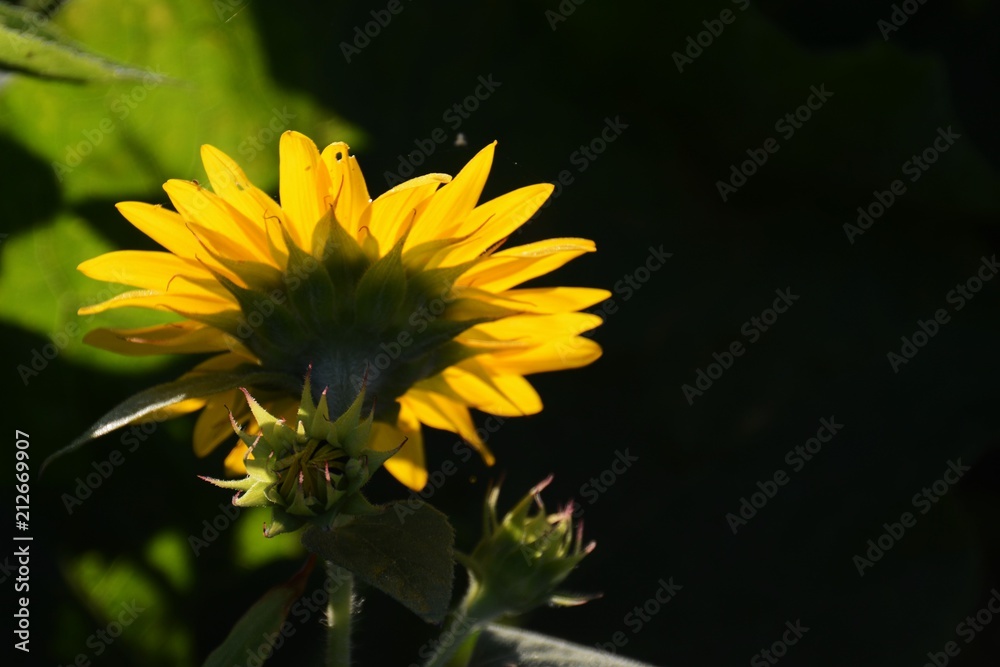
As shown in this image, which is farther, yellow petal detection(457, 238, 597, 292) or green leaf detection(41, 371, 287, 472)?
yellow petal detection(457, 238, 597, 292)

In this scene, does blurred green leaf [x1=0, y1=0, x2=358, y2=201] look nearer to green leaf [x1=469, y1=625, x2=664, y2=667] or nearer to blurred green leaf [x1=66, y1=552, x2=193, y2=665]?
blurred green leaf [x1=66, y1=552, x2=193, y2=665]

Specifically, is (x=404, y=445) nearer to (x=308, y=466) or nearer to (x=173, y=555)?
(x=308, y=466)

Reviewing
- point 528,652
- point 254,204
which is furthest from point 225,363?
point 528,652

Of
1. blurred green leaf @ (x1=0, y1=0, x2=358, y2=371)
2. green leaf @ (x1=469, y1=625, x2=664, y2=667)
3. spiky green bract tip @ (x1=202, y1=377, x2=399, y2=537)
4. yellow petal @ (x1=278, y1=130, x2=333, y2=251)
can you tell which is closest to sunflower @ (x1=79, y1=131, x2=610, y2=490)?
yellow petal @ (x1=278, y1=130, x2=333, y2=251)

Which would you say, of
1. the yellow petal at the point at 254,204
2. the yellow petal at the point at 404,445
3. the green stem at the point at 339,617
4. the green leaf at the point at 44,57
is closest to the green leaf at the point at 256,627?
the green stem at the point at 339,617

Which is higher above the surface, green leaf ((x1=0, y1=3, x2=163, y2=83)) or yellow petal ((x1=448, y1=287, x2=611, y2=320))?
green leaf ((x1=0, y1=3, x2=163, y2=83))

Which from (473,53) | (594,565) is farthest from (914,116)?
(594,565)

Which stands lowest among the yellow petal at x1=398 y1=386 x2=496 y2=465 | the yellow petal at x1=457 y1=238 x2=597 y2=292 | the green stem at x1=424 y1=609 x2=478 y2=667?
the green stem at x1=424 y1=609 x2=478 y2=667
